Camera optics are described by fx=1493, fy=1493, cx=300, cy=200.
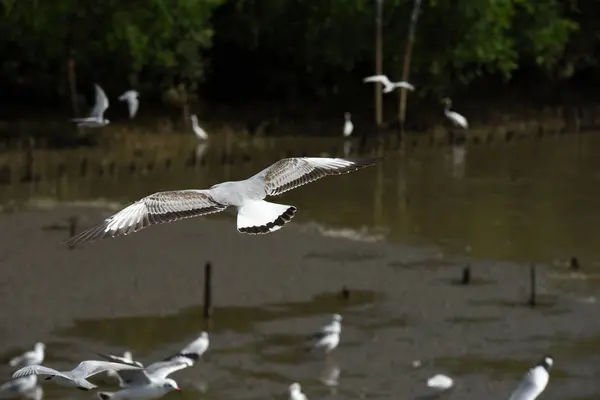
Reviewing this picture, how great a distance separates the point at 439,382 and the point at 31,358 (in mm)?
5348

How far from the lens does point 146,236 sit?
30328 millimetres

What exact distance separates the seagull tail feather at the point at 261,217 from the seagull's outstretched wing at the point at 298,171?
442 mm

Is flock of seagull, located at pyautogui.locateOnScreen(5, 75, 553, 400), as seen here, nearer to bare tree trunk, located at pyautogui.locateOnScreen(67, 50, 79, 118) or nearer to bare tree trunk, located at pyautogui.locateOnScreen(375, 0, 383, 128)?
bare tree trunk, located at pyautogui.locateOnScreen(67, 50, 79, 118)

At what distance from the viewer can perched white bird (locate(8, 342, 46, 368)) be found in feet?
64.2

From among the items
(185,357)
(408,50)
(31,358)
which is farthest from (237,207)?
(408,50)

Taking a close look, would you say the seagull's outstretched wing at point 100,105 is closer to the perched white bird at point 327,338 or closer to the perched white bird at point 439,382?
the perched white bird at point 327,338

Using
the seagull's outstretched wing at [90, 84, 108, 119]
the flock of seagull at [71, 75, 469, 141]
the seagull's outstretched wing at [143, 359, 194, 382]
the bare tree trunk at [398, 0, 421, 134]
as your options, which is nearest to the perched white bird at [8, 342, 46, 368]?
the seagull's outstretched wing at [143, 359, 194, 382]

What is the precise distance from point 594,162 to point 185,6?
13.2 m

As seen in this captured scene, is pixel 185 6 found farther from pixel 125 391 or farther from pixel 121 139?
pixel 125 391

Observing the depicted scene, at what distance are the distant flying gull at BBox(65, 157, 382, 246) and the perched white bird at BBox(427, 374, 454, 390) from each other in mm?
5675

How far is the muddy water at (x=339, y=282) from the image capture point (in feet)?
67.6

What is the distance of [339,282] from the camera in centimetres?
2570

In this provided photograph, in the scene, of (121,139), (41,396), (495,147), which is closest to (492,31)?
(495,147)

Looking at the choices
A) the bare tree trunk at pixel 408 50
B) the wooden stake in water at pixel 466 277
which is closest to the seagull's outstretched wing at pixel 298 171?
the wooden stake in water at pixel 466 277
